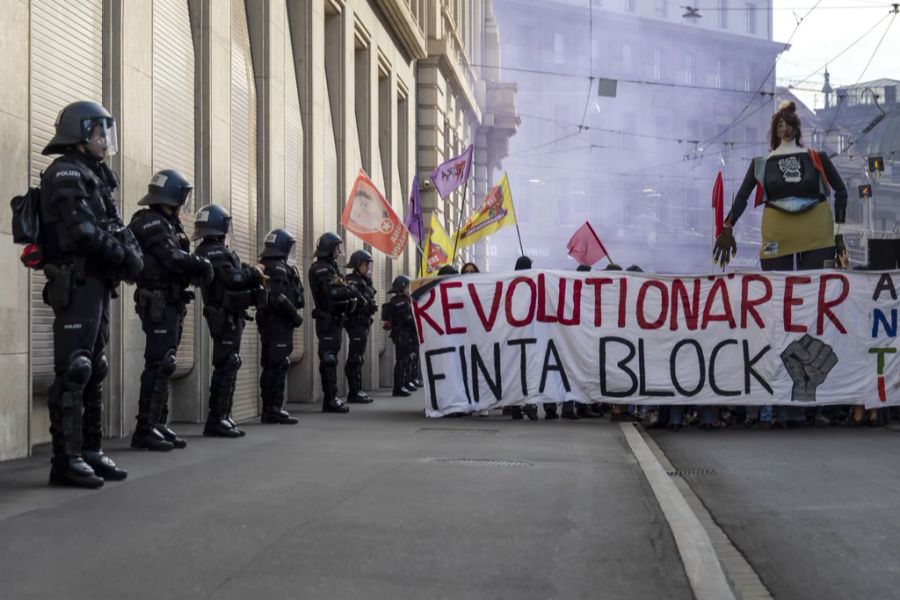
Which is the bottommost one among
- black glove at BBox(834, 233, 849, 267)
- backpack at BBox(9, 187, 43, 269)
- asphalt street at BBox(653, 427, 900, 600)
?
asphalt street at BBox(653, 427, 900, 600)

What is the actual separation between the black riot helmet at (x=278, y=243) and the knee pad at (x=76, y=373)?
5206 mm

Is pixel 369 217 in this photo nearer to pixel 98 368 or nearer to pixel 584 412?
pixel 584 412

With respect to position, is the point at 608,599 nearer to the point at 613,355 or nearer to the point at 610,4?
the point at 613,355

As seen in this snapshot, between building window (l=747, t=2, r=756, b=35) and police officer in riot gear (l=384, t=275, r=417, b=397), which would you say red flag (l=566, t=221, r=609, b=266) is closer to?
police officer in riot gear (l=384, t=275, r=417, b=397)

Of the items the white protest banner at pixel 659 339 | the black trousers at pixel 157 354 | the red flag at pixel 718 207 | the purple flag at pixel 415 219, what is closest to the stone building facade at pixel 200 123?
the black trousers at pixel 157 354

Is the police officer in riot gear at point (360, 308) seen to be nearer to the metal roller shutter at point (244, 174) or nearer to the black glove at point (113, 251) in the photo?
the metal roller shutter at point (244, 174)

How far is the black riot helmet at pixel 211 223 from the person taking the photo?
10.5 metres

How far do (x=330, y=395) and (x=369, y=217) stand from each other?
2.26 meters

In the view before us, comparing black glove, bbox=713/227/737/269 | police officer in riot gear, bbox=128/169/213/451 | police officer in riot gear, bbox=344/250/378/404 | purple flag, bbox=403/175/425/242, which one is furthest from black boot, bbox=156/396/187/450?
purple flag, bbox=403/175/425/242

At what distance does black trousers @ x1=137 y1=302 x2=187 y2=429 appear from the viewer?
370 inches

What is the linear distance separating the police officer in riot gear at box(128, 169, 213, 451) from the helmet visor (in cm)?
159

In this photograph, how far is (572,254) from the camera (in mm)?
19250

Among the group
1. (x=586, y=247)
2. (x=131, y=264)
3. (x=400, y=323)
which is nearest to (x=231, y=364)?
(x=131, y=264)

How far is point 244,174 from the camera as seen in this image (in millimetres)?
14781
